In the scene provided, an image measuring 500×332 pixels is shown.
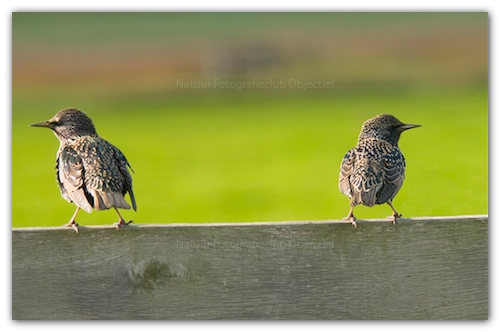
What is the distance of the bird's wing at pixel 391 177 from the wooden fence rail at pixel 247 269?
0.52 metres

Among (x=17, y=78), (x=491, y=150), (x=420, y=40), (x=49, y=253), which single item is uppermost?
(x=420, y=40)

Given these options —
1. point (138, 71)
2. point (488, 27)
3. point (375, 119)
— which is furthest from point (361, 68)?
point (375, 119)

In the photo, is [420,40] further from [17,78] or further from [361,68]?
[17,78]

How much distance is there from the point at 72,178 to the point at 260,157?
8.88m

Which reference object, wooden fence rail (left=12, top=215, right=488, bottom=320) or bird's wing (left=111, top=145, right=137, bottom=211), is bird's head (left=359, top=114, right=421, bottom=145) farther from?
bird's wing (left=111, top=145, right=137, bottom=211)

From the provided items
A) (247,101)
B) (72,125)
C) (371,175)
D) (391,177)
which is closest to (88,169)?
(72,125)

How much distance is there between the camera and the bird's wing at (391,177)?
449cm

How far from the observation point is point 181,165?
12359 mm

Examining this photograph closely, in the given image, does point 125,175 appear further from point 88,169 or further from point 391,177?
point 391,177

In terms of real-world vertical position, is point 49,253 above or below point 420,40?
below

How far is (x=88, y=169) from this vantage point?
438cm

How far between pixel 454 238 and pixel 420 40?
463cm

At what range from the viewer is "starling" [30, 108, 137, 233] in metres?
4.23

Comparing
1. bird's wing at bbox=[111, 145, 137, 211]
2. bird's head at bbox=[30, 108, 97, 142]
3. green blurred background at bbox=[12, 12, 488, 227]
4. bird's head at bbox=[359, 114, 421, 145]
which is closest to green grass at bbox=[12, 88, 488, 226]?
green blurred background at bbox=[12, 12, 488, 227]
